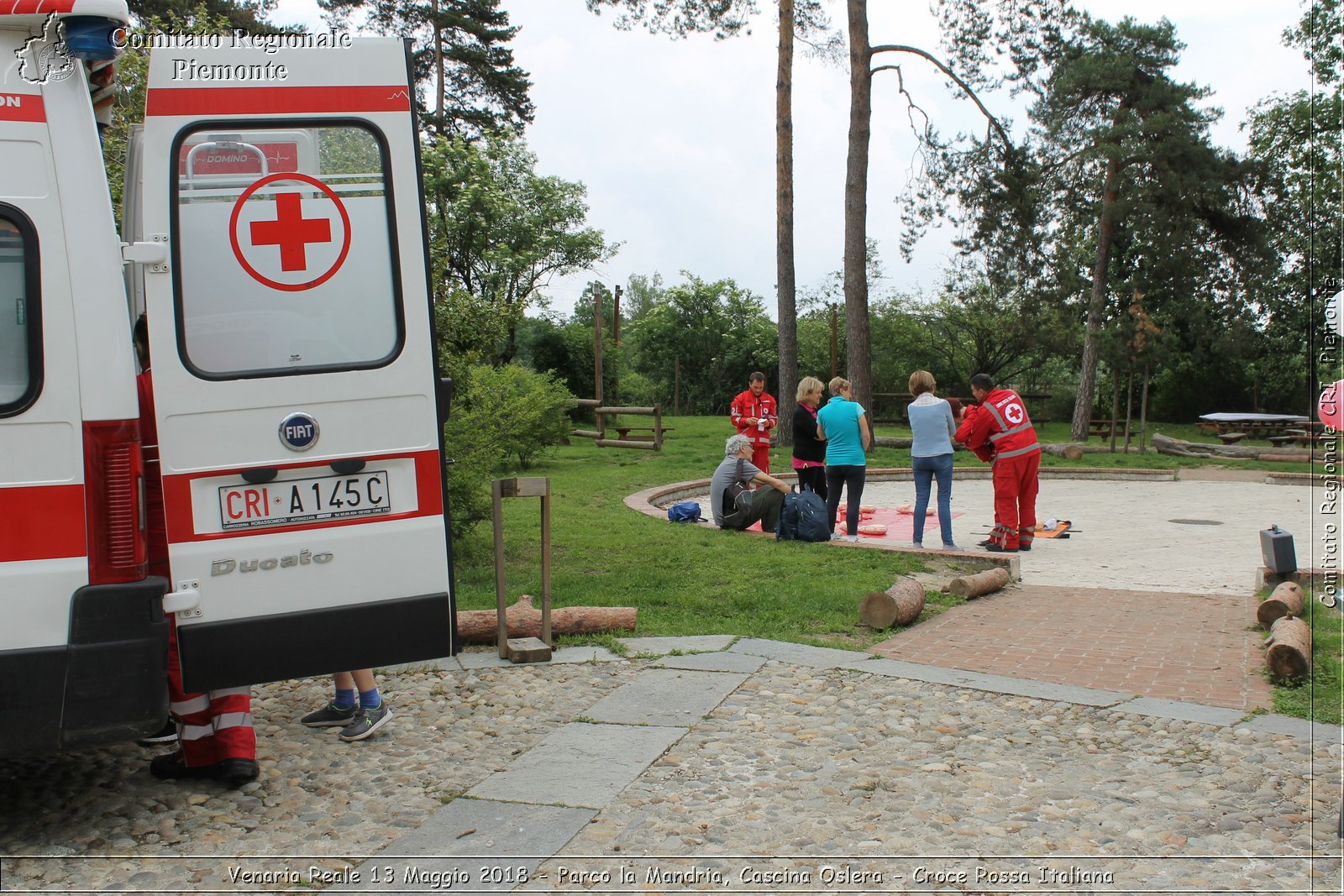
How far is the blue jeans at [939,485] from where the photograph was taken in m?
10.6

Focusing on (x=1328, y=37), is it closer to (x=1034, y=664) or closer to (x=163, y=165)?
(x=1034, y=664)

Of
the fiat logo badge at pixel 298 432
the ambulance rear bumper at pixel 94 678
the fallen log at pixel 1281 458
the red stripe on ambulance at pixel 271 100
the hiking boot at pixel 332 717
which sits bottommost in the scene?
the fallen log at pixel 1281 458

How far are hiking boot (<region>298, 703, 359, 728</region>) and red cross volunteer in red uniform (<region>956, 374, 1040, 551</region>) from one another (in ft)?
23.4

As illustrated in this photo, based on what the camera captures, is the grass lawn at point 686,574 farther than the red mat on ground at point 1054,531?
No

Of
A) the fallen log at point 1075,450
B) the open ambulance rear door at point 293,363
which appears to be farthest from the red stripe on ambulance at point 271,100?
the fallen log at point 1075,450

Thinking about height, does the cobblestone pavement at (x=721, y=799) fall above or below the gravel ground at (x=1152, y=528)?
above

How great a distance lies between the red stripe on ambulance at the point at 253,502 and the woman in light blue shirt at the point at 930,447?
6933 millimetres

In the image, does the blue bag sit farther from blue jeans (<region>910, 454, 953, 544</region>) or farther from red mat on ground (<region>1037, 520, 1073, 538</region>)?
red mat on ground (<region>1037, 520, 1073, 538</region>)

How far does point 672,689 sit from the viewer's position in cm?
567

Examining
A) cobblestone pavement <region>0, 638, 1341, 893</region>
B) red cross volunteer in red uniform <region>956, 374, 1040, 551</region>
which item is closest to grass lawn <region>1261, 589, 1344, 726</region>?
cobblestone pavement <region>0, 638, 1341, 893</region>

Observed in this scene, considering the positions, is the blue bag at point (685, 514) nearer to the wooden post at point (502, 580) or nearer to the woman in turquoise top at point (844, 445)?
the woman in turquoise top at point (844, 445)

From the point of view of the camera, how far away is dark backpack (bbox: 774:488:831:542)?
10641mm

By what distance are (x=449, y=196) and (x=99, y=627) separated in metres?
32.3

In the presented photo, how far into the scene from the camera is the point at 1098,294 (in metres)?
29.0
